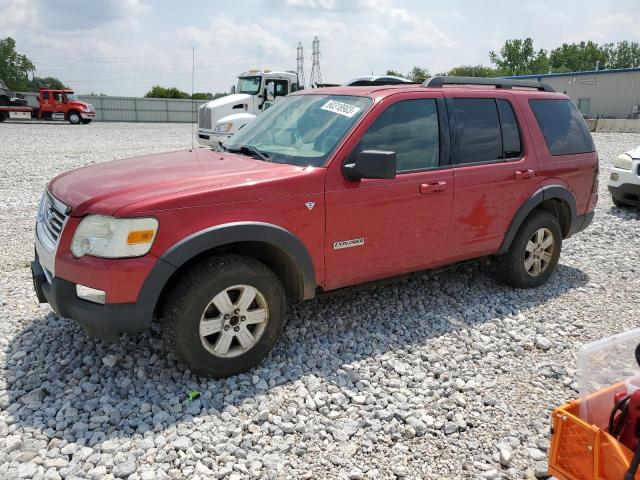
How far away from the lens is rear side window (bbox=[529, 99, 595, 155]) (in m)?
5.12

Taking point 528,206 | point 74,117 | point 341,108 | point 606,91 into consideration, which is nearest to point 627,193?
point 528,206

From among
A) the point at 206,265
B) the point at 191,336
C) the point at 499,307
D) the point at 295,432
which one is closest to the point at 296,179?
the point at 206,265

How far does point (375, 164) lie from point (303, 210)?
57cm

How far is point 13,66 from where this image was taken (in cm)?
8519

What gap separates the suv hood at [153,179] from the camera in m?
3.18

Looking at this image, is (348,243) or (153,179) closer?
(153,179)

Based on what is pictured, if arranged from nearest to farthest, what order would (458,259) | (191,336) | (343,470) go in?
(343,470) → (191,336) → (458,259)

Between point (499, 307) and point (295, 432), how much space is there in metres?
2.54

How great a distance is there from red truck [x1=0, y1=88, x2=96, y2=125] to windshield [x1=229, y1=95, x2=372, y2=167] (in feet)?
104

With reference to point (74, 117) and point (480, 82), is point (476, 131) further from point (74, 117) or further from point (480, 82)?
point (74, 117)

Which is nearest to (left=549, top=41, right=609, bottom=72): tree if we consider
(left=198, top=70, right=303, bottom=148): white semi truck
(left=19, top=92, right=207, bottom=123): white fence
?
(left=19, top=92, right=207, bottom=123): white fence

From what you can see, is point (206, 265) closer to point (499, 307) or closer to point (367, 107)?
point (367, 107)

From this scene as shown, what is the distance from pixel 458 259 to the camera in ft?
15.4

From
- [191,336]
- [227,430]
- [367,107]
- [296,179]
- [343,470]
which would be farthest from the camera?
[367,107]
